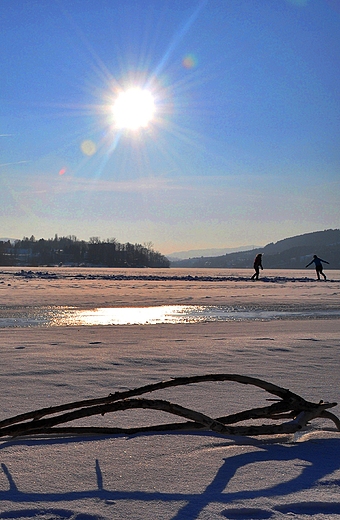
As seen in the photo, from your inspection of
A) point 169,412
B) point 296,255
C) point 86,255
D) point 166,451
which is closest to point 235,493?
point 166,451

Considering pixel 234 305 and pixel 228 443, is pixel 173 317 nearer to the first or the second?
pixel 234 305

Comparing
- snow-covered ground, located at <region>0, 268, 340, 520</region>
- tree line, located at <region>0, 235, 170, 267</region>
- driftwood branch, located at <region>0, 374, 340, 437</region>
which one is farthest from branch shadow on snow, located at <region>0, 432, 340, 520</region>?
tree line, located at <region>0, 235, 170, 267</region>

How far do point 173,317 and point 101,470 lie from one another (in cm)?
696

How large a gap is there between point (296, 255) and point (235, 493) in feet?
492

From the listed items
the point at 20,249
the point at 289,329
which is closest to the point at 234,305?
the point at 289,329

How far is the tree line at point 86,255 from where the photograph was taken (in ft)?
312

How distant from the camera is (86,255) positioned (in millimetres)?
100562

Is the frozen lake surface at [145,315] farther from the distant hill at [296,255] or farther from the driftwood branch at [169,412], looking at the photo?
the distant hill at [296,255]

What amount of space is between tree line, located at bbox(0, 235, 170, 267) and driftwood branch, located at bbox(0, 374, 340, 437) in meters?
86.0

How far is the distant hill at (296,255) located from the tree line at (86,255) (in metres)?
32.1

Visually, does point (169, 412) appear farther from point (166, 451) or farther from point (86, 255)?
point (86, 255)

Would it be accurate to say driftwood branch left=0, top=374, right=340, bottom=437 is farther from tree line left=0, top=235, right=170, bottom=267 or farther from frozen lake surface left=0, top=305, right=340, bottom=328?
tree line left=0, top=235, right=170, bottom=267

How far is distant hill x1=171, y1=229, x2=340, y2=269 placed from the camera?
128 metres

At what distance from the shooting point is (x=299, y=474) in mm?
1721
